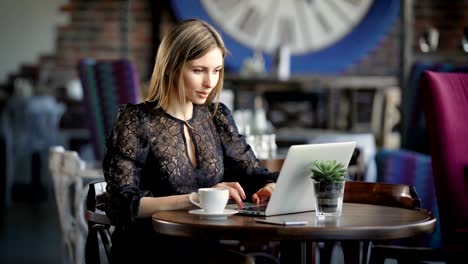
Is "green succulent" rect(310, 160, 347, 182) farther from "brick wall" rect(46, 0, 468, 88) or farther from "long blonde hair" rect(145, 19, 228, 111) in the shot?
"brick wall" rect(46, 0, 468, 88)

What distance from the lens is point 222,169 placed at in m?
2.44

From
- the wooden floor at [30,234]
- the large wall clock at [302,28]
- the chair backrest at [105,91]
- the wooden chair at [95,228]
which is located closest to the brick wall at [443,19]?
the large wall clock at [302,28]

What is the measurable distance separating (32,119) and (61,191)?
439 centimetres

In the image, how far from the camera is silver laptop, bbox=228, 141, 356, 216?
200 cm

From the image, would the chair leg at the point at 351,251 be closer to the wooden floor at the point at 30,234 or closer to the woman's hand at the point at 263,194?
the woman's hand at the point at 263,194

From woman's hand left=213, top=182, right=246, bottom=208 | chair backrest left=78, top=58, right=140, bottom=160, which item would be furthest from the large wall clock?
woman's hand left=213, top=182, right=246, bottom=208

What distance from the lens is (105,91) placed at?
192 inches

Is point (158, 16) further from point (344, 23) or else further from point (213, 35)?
point (213, 35)

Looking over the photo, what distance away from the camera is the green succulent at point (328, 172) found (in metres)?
2.02

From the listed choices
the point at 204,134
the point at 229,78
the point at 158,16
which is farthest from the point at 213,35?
the point at 158,16

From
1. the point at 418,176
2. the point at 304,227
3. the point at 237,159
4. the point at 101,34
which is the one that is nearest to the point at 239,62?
the point at 101,34

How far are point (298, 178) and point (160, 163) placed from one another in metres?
0.42

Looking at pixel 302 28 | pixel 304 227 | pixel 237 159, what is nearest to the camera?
pixel 304 227

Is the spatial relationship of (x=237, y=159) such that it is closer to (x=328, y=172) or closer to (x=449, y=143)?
(x=328, y=172)
